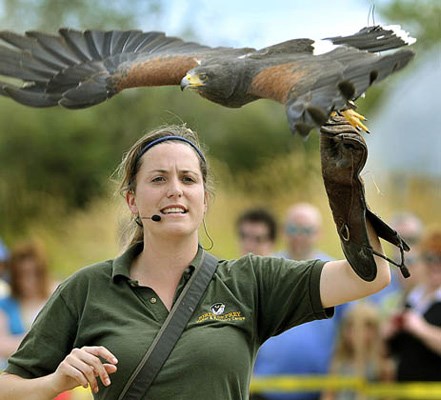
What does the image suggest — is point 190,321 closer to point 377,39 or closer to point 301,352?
point 377,39

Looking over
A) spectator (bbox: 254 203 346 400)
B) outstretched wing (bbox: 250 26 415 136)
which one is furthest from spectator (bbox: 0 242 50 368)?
outstretched wing (bbox: 250 26 415 136)

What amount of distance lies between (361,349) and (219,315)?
13.2ft

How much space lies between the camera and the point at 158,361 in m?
3.76

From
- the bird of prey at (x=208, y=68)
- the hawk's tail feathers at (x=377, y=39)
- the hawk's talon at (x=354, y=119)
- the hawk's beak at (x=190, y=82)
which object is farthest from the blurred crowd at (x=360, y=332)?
the hawk's talon at (x=354, y=119)

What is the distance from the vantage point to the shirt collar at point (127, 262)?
3986 millimetres

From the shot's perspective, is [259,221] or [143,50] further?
[259,221]

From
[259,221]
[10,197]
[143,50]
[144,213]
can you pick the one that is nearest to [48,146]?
[10,197]

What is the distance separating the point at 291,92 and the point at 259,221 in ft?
13.3

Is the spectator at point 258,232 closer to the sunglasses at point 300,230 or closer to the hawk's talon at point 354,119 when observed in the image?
the sunglasses at point 300,230

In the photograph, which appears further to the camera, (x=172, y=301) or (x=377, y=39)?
(x=377, y=39)

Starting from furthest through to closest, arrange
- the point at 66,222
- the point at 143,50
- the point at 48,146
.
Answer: the point at 48,146, the point at 66,222, the point at 143,50

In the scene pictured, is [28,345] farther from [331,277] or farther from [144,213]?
[331,277]

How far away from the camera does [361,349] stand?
775 centimetres

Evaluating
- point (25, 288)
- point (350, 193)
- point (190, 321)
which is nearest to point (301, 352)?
point (25, 288)
